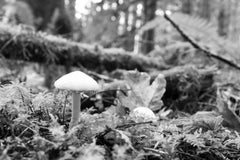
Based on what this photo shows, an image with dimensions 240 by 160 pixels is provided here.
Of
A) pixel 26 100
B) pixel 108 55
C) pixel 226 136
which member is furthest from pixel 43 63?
pixel 226 136

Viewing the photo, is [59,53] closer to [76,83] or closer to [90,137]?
[76,83]

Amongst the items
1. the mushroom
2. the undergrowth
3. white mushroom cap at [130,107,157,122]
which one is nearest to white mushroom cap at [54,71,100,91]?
the mushroom

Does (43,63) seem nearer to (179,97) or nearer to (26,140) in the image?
(179,97)

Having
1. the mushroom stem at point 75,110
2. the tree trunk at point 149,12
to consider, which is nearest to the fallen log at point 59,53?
the tree trunk at point 149,12

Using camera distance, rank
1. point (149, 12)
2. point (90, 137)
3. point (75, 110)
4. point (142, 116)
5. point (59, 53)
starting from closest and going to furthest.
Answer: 1. point (90, 137)
2. point (75, 110)
3. point (142, 116)
4. point (59, 53)
5. point (149, 12)

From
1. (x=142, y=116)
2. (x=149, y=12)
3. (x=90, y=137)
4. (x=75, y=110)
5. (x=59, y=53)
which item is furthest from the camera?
(x=149, y=12)

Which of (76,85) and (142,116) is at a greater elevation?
(76,85)

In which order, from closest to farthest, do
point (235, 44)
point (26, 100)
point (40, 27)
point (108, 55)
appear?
1. point (26, 100)
2. point (108, 55)
3. point (235, 44)
4. point (40, 27)

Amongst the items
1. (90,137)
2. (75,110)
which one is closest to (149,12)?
(75,110)

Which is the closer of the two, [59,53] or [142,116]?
[142,116]
